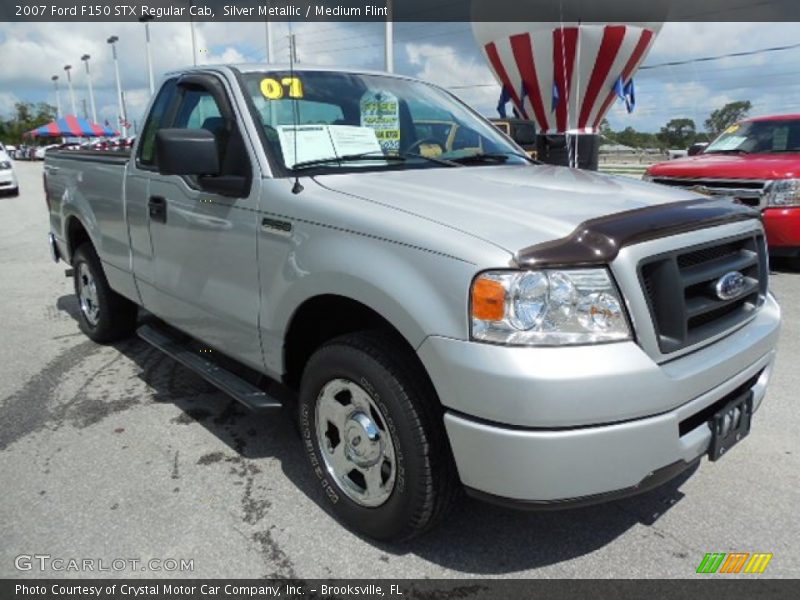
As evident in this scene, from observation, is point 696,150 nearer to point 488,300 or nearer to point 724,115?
point 488,300

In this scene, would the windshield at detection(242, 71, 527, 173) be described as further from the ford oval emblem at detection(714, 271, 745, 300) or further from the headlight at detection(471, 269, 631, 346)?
the ford oval emblem at detection(714, 271, 745, 300)

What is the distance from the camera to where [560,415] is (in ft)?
6.75

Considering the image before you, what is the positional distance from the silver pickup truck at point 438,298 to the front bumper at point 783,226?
4672mm

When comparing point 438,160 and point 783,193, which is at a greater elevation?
point 438,160

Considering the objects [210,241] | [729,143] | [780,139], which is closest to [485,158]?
[210,241]

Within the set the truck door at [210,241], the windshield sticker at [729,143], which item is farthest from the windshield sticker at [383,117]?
the windshield sticker at [729,143]

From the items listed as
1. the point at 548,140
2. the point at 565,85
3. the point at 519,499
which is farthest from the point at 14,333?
the point at 565,85

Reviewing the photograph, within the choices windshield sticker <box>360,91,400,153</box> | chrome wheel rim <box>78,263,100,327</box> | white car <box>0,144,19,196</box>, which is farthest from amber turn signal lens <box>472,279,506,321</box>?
white car <box>0,144,19,196</box>

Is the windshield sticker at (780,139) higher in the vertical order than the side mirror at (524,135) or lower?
lower

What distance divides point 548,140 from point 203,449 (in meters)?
3.34

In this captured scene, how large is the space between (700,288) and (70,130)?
2750 inches

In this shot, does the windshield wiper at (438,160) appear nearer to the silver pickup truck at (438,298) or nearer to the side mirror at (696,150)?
the silver pickup truck at (438,298)

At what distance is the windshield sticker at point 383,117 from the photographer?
3.49 metres

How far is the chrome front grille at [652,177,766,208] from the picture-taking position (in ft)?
24.4
